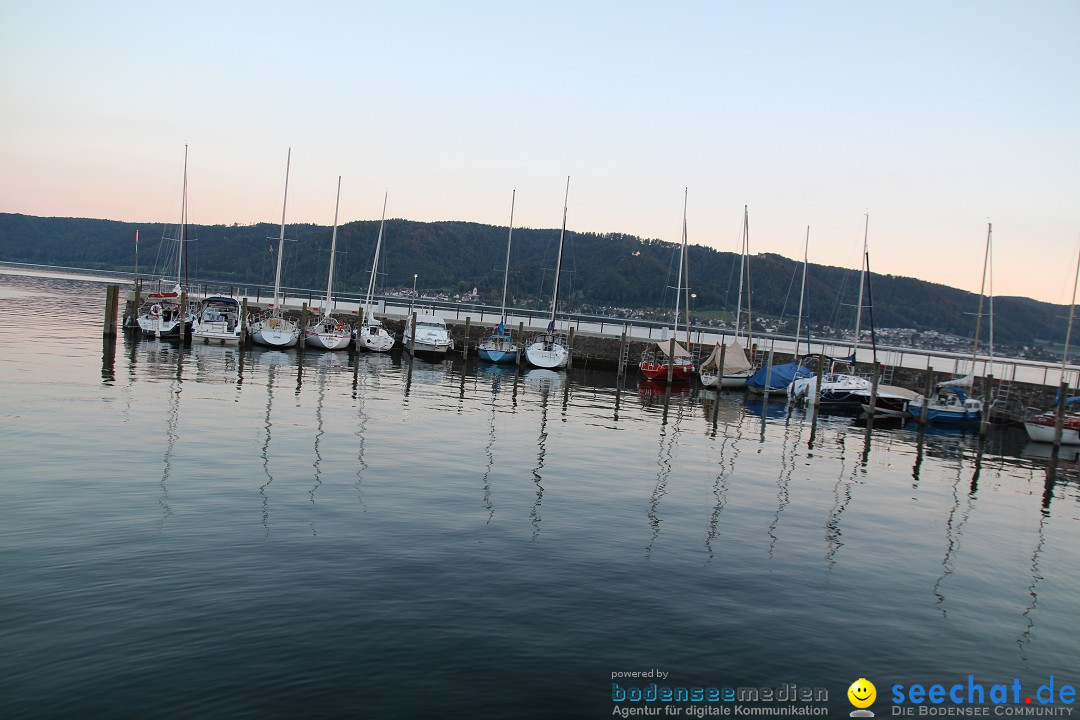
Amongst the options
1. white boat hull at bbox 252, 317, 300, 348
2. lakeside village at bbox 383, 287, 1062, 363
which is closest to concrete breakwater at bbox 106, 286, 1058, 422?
white boat hull at bbox 252, 317, 300, 348

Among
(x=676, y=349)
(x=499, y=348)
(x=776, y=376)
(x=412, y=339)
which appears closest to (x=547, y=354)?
(x=499, y=348)

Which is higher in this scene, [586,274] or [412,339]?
[586,274]

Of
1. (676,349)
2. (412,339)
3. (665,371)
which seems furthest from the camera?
(676,349)

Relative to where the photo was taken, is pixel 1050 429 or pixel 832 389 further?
pixel 832 389

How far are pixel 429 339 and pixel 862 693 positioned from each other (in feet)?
161

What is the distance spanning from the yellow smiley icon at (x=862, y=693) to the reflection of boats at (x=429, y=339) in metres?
47.4

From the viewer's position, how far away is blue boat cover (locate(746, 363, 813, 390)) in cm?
5184

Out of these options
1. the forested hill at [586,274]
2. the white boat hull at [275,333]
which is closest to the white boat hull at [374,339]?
the white boat hull at [275,333]

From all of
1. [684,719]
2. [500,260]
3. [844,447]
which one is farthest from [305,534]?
[500,260]

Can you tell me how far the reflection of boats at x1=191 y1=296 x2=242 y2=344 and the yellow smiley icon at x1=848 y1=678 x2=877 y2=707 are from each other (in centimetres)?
4849

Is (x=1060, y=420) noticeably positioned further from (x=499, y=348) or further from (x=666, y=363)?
(x=499, y=348)

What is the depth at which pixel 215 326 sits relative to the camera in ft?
169

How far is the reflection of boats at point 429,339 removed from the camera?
186ft

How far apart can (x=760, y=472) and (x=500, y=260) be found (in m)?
148
